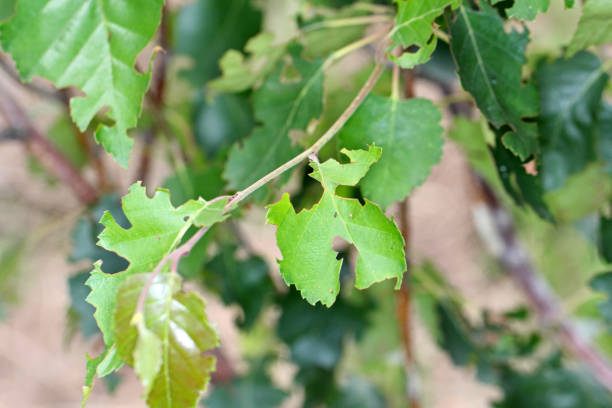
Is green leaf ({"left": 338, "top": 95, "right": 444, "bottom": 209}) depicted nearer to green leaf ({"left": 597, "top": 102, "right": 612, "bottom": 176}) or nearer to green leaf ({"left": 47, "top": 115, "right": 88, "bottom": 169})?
green leaf ({"left": 597, "top": 102, "right": 612, "bottom": 176})

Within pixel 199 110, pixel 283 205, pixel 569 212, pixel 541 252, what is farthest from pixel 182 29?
pixel 541 252

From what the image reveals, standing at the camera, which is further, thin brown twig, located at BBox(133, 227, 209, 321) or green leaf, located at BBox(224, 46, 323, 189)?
green leaf, located at BBox(224, 46, 323, 189)

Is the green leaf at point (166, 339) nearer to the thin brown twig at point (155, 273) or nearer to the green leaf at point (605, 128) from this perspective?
the thin brown twig at point (155, 273)

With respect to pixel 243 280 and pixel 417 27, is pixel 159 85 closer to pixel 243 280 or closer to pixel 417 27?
pixel 243 280

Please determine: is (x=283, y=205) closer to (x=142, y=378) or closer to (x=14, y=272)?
(x=142, y=378)

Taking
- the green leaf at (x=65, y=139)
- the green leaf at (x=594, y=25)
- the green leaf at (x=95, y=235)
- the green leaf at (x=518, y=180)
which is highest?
the green leaf at (x=594, y=25)

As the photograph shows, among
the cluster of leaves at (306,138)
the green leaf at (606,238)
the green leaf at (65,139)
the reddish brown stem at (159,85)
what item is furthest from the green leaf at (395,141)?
the green leaf at (65,139)

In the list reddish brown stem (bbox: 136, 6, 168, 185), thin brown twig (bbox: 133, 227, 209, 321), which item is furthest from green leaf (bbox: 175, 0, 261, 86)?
thin brown twig (bbox: 133, 227, 209, 321)
